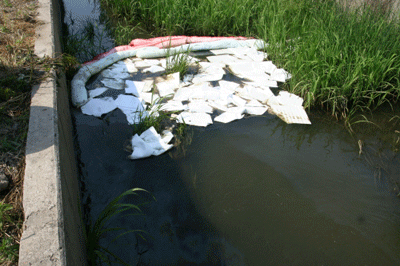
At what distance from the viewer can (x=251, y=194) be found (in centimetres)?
241

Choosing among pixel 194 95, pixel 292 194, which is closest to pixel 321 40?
pixel 194 95

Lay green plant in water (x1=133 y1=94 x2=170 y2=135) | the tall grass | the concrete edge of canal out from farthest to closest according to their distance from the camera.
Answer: the tall grass → green plant in water (x1=133 y1=94 x2=170 y2=135) → the concrete edge of canal

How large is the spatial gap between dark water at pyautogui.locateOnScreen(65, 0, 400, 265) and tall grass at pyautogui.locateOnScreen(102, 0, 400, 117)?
49 cm

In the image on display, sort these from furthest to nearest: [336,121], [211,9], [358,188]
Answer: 1. [211,9]
2. [336,121]
3. [358,188]

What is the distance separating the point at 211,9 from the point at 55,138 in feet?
11.7

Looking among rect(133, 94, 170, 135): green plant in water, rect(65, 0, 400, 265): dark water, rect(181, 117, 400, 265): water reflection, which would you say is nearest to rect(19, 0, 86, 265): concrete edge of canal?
rect(65, 0, 400, 265): dark water

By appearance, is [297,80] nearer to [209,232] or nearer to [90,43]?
[209,232]

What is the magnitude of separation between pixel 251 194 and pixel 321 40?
2.08 metres

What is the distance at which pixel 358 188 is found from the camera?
2.53 m

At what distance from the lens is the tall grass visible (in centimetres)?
333

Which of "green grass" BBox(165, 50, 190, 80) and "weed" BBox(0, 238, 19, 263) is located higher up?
"green grass" BBox(165, 50, 190, 80)

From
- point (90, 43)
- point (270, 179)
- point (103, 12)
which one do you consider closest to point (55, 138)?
point (270, 179)

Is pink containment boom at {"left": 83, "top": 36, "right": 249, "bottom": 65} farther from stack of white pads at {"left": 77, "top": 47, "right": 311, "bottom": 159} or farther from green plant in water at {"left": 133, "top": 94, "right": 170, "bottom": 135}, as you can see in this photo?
green plant in water at {"left": 133, "top": 94, "right": 170, "bottom": 135}

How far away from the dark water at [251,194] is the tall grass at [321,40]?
49cm
